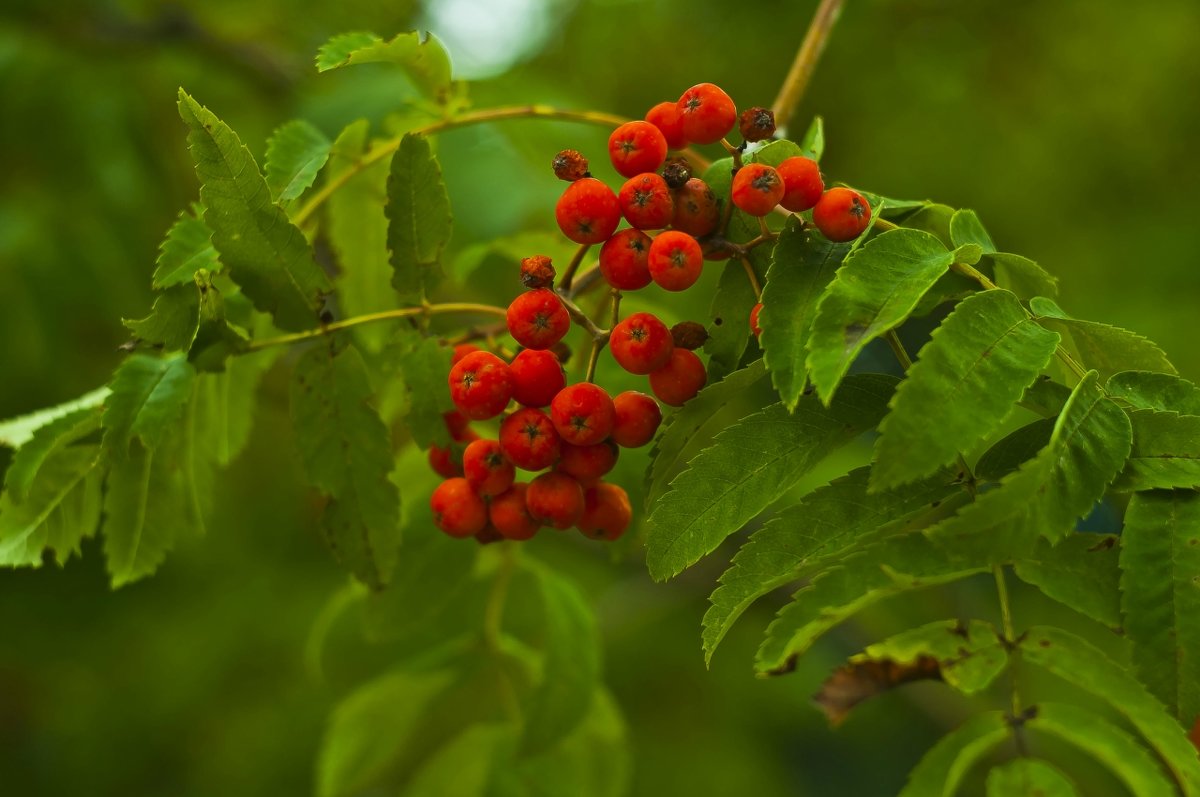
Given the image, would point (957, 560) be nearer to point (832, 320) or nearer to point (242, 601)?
point (832, 320)

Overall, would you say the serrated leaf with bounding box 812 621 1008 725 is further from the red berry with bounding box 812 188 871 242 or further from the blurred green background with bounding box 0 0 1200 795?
the blurred green background with bounding box 0 0 1200 795

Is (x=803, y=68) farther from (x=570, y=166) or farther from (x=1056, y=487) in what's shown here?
(x=1056, y=487)

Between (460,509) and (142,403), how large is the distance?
1.47ft

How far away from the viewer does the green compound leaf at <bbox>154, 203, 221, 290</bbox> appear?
1.39 meters

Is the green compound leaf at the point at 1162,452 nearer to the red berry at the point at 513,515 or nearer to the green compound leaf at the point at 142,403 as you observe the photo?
the red berry at the point at 513,515

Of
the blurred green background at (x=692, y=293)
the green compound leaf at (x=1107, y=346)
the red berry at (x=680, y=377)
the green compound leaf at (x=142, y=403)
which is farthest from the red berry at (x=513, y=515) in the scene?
the blurred green background at (x=692, y=293)

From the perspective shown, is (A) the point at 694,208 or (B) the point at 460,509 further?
(B) the point at 460,509

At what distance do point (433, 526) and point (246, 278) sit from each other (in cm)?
69

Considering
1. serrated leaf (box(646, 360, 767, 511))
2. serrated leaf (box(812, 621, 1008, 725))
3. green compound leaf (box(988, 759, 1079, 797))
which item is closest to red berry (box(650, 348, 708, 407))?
serrated leaf (box(646, 360, 767, 511))

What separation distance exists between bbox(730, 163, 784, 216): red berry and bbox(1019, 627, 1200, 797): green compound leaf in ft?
2.00

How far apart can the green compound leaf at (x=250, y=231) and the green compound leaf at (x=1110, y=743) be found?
1.13 meters

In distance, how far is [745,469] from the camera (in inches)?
47.5

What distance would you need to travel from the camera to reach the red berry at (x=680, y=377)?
4.28 feet

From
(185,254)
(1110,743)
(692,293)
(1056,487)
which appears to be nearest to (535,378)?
(185,254)
